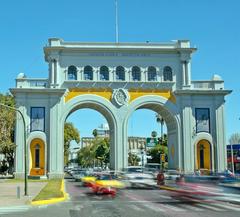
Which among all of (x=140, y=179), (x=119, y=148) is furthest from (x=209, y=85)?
(x=140, y=179)

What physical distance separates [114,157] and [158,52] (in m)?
14.4

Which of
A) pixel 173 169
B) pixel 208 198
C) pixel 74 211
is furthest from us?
pixel 173 169

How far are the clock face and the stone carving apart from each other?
29.4 feet

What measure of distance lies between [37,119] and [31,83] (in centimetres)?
472

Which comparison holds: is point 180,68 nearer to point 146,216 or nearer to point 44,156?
point 44,156

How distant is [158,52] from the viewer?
59.0 meters

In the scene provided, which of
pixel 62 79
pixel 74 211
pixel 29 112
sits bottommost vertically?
pixel 74 211

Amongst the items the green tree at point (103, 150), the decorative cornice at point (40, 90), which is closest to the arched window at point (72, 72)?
the decorative cornice at point (40, 90)

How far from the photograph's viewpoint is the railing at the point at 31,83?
57.0 m

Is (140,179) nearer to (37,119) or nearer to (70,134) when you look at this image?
→ (37,119)

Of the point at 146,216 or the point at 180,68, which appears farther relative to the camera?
the point at 180,68

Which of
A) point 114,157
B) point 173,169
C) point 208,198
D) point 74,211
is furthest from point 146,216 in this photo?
point 173,169

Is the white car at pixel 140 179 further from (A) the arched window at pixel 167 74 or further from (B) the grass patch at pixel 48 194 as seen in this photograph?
(A) the arched window at pixel 167 74

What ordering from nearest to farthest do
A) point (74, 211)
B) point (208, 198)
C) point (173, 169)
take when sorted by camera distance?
point (74, 211) → point (208, 198) → point (173, 169)
